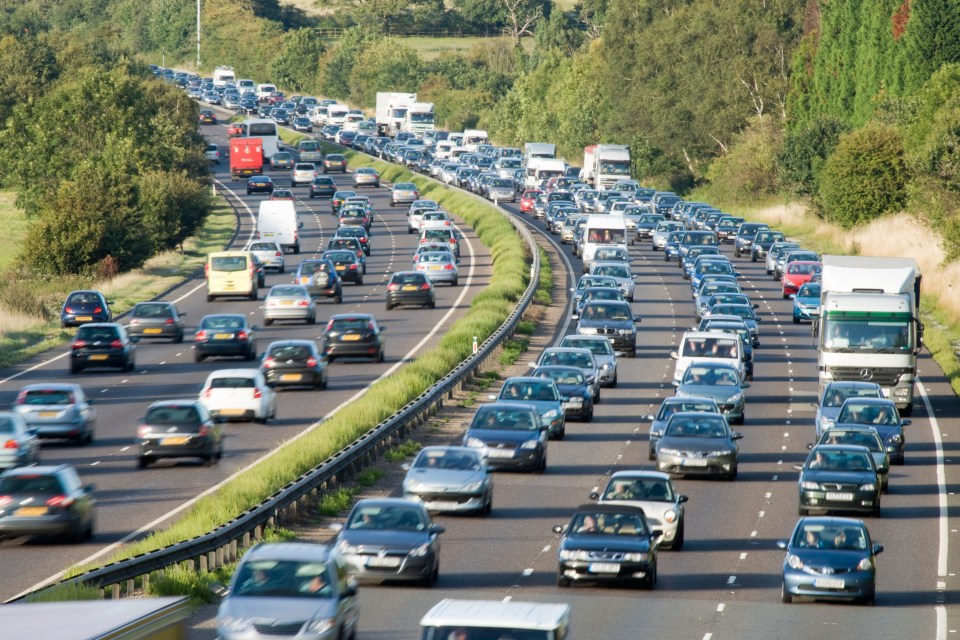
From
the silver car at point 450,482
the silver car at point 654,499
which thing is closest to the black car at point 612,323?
the silver car at point 450,482

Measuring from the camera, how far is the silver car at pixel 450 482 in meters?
30.4

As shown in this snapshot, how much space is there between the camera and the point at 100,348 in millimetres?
48500

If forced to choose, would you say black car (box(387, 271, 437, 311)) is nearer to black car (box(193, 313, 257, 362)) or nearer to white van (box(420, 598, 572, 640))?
black car (box(193, 313, 257, 362))

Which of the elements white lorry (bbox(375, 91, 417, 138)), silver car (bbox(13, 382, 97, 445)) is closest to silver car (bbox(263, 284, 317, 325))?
silver car (bbox(13, 382, 97, 445))

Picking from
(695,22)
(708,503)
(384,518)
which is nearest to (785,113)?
(695,22)

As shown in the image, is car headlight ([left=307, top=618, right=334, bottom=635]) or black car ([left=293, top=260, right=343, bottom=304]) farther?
black car ([left=293, top=260, right=343, bottom=304])

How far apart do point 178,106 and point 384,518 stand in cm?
9621

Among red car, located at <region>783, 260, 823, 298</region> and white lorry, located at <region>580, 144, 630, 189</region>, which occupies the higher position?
white lorry, located at <region>580, 144, 630, 189</region>

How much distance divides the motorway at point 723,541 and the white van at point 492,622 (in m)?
4.63

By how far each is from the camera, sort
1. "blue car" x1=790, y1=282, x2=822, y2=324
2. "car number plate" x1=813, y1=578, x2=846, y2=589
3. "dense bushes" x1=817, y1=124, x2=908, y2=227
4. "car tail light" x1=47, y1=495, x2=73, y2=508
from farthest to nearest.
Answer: "dense bushes" x1=817, y1=124, x2=908, y2=227 < "blue car" x1=790, y1=282, x2=822, y2=324 < "car tail light" x1=47, y1=495, x2=73, y2=508 < "car number plate" x1=813, y1=578, x2=846, y2=589

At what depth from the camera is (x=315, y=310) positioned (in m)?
60.3

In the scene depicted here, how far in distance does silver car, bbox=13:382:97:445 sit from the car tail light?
9.87m

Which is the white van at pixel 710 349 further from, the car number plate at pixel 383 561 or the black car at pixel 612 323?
the car number plate at pixel 383 561

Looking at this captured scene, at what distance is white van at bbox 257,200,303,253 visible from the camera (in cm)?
8106
